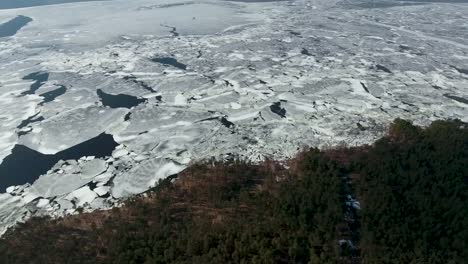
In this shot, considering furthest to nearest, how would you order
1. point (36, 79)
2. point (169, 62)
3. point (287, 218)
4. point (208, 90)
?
point (169, 62) → point (36, 79) → point (208, 90) → point (287, 218)

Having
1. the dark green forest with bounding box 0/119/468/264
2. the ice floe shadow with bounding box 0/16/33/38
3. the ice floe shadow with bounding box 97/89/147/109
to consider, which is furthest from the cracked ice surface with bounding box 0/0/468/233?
the dark green forest with bounding box 0/119/468/264

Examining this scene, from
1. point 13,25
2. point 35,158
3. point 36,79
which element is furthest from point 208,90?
point 13,25

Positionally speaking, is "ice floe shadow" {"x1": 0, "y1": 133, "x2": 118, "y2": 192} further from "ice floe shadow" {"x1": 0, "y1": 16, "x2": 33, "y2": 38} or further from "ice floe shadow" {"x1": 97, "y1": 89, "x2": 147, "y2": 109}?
"ice floe shadow" {"x1": 0, "y1": 16, "x2": 33, "y2": 38}

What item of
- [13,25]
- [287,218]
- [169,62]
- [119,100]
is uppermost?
[13,25]

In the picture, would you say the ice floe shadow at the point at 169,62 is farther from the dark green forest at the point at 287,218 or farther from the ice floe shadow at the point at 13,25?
the ice floe shadow at the point at 13,25

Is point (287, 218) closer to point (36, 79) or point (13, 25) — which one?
point (36, 79)

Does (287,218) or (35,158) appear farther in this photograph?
(35,158)

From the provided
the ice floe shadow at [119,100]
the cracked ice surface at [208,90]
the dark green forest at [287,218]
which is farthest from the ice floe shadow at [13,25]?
the dark green forest at [287,218]
